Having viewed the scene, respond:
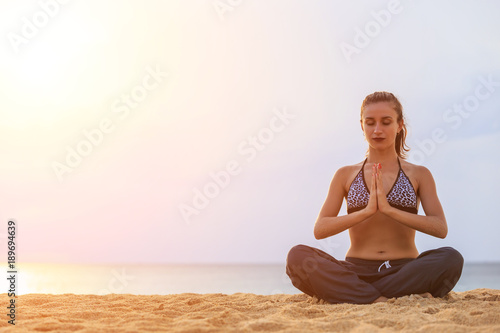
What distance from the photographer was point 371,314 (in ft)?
8.89

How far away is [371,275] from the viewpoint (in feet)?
11.6

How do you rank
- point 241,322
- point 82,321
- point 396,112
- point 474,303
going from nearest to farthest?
point 241,322, point 82,321, point 474,303, point 396,112

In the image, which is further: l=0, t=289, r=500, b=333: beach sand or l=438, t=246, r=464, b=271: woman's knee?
l=438, t=246, r=464, b=271: woman's knee

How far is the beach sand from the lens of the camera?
90.2 inches

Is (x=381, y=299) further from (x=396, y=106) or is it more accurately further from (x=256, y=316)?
(x=396, y=106)

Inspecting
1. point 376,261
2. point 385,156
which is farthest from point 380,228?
point 385,156

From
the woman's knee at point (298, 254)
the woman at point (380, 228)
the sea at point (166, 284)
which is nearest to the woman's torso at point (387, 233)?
the woman at point (380, 228)

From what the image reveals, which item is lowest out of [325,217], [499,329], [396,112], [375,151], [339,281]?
[499,329]

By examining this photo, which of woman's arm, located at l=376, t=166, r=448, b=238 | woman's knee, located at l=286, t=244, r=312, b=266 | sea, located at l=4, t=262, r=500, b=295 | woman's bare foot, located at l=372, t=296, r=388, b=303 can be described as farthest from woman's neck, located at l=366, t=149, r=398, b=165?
sea, located at l=4, t=262, r=500, b=295

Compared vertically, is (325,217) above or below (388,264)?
above

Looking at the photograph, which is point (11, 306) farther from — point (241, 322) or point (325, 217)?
point (325, 217)

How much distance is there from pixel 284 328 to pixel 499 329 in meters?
0.92

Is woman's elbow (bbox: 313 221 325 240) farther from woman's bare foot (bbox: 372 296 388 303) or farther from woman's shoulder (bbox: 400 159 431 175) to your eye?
woman's shoulder (bbox: 400 159 431 175)

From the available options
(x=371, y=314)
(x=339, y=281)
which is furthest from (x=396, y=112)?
(x=371, y=314)
